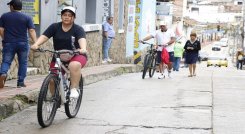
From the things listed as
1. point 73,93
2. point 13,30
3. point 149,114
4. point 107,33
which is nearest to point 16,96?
point 13,30

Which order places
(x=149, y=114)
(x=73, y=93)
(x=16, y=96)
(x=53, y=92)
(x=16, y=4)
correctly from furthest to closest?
(x=16, y=4), (x=16, y=96), (x=149, y=114), (x=73, y=93), (x=53, y=92)

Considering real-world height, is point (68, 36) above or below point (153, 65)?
above

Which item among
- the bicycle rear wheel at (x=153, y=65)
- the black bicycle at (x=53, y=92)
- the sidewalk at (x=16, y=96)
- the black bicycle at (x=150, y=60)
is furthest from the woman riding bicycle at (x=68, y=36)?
the bicycle rear wheel at (x=153, y=65)

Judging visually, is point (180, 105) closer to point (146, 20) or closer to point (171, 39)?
point (171, 39)

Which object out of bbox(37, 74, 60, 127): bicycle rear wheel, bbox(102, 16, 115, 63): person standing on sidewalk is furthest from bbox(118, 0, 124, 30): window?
bbox(37, 74, 60, 127): bicycle rear wheel

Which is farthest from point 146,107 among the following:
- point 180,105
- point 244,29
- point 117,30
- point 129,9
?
point 244,29

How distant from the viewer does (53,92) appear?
721cm

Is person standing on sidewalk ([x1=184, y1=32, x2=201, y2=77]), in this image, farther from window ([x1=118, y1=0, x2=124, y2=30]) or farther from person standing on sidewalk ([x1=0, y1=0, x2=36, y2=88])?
window ([x1=118, y1=0, x2=124, y2=30])

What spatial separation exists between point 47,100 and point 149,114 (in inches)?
77.1

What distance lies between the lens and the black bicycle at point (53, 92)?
6.92m

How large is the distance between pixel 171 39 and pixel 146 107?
6.08 meters

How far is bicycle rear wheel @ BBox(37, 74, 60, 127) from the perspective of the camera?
22.6 ft

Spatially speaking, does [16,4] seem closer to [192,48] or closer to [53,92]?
[53,92]

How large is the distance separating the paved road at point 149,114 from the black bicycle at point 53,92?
8.0 inches
